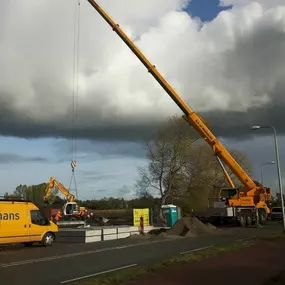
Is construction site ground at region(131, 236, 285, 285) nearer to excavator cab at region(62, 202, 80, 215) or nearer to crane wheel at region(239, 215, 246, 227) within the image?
crane wheel at region(239, 215, 246, 227)

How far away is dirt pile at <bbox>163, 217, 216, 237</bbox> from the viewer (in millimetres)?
30911

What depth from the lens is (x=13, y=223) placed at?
22.5 m

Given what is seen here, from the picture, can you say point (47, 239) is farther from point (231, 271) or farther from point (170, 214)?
point (170, 214)

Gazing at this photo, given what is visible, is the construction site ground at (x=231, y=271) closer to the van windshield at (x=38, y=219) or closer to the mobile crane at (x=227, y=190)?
the van windshield at (x=38, y=219)

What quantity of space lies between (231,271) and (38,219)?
1353 centimetres

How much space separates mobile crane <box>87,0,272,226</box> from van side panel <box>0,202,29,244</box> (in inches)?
722

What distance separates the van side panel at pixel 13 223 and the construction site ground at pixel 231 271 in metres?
10.7

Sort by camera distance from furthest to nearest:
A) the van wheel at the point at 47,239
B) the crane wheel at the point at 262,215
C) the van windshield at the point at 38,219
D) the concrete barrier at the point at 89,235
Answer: the crane wheel at the point at 262,215 < the concrete barrier at the point at 89,235 < the van wheel at the point at 47,239 < the van windshield at the point at 38,219

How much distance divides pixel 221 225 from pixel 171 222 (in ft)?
26.7

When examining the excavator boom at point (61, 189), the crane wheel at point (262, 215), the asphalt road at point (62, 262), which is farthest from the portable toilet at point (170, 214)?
the excavator boom at point (61, 189)

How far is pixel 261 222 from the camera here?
4156cm

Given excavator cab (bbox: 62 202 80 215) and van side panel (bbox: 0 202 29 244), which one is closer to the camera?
van side panel (bbox: 0 202 29 244)

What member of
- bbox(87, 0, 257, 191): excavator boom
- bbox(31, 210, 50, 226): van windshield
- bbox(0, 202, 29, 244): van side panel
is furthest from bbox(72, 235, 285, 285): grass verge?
bbox(87, 0, 257, 191): excavator boom

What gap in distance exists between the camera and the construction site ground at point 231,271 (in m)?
11.4
